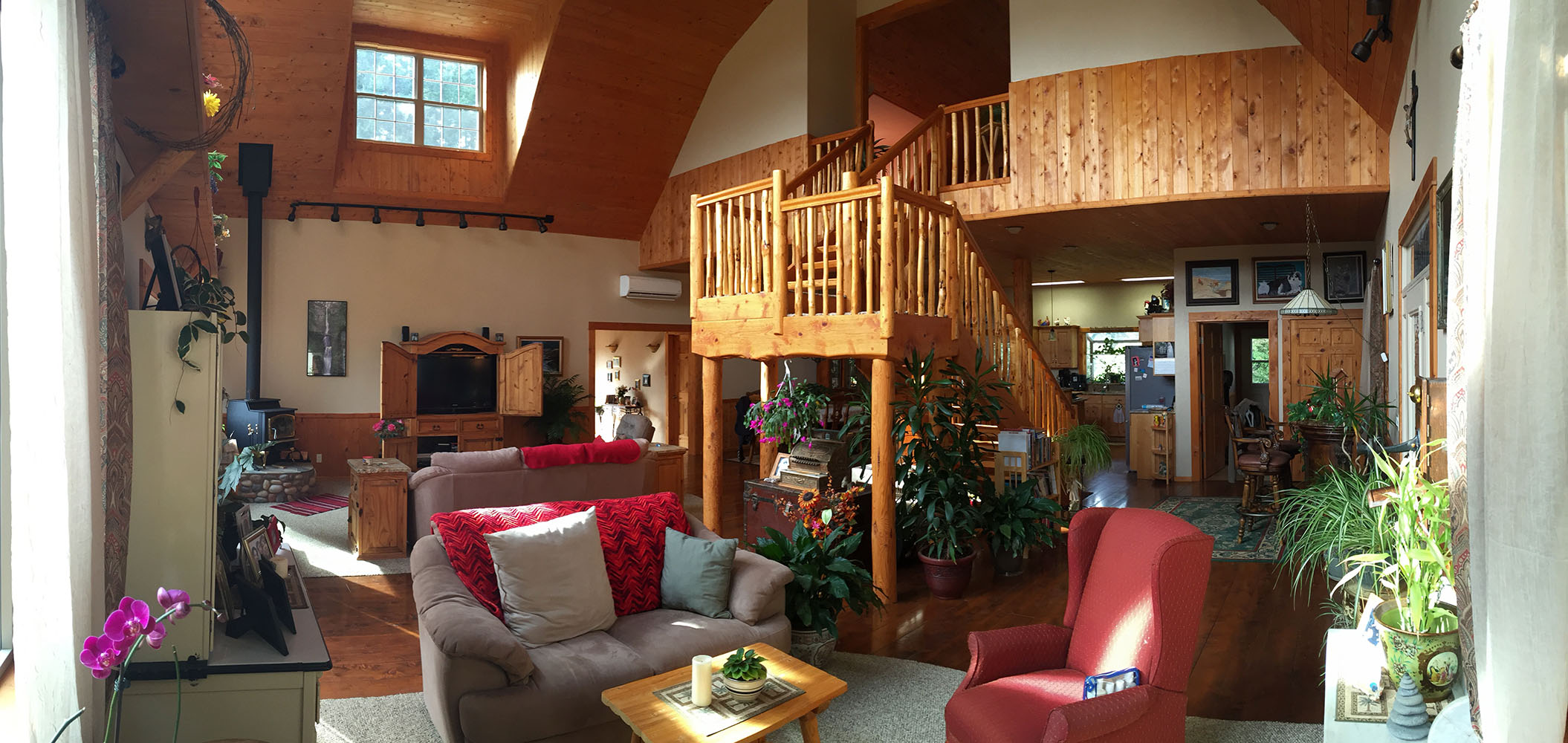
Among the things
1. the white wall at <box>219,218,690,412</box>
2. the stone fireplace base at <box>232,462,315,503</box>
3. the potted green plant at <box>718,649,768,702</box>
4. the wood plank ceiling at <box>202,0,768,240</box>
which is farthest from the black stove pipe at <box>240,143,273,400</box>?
the potted green plant at <box>718,649,768,702</box>

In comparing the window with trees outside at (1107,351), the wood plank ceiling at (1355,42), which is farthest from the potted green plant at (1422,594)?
the window with trees outside at (1107,351)

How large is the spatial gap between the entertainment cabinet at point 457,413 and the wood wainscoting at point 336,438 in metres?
0.38

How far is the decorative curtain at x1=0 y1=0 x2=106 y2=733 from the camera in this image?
1.68m

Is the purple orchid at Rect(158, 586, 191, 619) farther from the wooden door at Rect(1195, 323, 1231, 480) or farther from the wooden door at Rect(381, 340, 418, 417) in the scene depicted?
the wooden door at Rect(1195, 323, 1231, 480)

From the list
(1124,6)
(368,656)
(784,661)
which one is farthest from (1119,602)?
(1124,6)

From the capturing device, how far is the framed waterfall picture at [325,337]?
966 centimetres

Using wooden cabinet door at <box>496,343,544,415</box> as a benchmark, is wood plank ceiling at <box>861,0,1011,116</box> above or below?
above

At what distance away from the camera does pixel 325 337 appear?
31.9 ft

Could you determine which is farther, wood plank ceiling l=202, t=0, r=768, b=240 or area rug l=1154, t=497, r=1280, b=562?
wood plank ceiling l=202, t=0, r=768, b=240

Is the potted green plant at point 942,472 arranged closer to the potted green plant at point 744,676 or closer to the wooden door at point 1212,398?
the potted green plant at point 744,676

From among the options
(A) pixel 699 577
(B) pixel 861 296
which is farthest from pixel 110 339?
(B) pixel 861 296

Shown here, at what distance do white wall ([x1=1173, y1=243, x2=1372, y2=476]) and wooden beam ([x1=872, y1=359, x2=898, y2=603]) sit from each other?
578 centimetres

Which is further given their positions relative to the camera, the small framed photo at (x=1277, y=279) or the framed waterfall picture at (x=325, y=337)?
the framed waterfall picture at (x=325, y=337)

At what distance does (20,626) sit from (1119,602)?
2844mm
